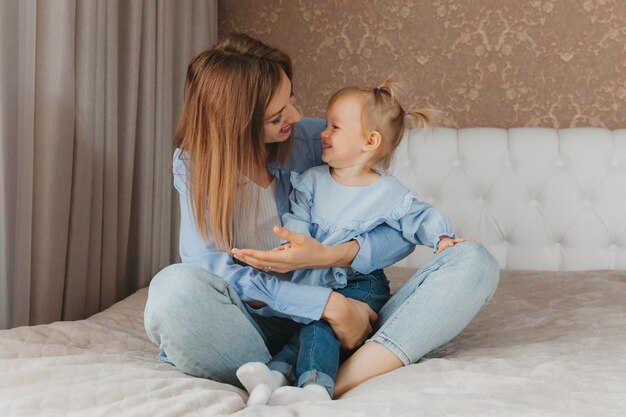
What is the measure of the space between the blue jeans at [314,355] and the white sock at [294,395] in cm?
4

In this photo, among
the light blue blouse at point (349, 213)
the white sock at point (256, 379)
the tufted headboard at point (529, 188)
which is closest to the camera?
the white sock at point (256, 379)

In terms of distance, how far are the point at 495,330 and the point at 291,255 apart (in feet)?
2.10

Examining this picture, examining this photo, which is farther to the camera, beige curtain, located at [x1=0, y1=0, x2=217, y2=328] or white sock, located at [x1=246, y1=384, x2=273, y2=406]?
beige curtain, located at [x1=0, y1=0, x2=217, y2=328]

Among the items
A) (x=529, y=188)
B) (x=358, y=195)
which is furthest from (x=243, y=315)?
(x=529, y=188)

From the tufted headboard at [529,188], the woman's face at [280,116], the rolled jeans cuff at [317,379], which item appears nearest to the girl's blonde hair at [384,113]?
the woman's face at [280,116]

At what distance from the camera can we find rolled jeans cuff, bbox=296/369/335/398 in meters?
1.50

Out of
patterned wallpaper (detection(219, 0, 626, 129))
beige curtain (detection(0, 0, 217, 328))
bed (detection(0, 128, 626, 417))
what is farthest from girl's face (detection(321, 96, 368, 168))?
patterned wallpaper (detection(219, 0, 626, 129))

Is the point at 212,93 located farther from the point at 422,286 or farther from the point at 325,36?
the point at 325,36

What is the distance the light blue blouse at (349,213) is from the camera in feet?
5.91

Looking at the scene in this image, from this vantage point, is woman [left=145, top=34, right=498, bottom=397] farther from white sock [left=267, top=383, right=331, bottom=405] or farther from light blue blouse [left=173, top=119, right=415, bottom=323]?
white sock [left=267, top=383, right=331, bottom=405]

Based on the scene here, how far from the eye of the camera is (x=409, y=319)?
1.61m

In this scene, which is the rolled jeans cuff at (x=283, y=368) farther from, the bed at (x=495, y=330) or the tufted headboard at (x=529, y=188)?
the tufted headboard at (x=529, y=188)

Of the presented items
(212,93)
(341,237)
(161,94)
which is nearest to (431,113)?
(341,237)

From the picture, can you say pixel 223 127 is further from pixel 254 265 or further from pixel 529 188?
pixel 529 188
